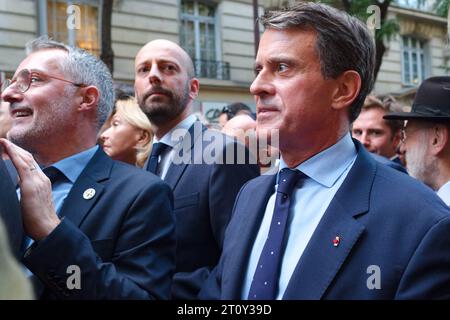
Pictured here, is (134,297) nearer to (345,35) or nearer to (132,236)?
(132,236)

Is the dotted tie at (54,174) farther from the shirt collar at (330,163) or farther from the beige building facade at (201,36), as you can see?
the beige building facade at (201,36)

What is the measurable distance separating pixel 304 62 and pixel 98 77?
4.13ft

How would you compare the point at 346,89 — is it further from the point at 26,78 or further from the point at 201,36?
the point at 201,36

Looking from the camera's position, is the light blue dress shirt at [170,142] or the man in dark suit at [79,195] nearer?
the man in dark suit at [79,195]

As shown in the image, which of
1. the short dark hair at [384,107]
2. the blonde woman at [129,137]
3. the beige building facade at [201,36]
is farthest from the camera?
the beige building facade at [201,36]

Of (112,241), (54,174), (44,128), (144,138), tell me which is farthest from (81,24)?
(112,241)

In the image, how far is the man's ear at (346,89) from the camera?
2480 mm

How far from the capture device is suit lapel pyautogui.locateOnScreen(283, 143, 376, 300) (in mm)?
2080

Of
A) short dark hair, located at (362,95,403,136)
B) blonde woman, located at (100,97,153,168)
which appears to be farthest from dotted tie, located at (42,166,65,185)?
short dark hair, located at (362,95,403,136)

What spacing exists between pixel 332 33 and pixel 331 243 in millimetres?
856

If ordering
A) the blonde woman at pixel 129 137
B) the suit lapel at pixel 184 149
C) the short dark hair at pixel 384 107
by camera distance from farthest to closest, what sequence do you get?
the short dark hair at pixel 384 107 < the blonde woman at pixel 129 137 < the suit lapel at pixel 184 149

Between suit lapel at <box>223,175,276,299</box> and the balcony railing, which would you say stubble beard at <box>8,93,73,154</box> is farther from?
the balcony railing

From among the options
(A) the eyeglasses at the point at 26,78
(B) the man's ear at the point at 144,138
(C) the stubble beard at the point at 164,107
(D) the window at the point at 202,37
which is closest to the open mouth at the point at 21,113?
(A) the eyeglasses at the point at 26,78

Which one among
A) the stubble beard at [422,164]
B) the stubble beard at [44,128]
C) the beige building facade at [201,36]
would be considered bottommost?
the stubble beard at [422,164]
